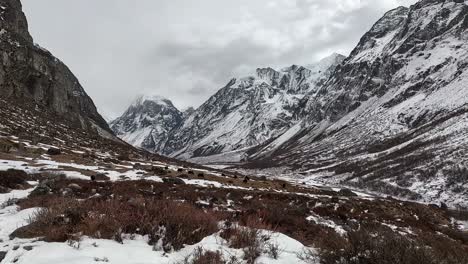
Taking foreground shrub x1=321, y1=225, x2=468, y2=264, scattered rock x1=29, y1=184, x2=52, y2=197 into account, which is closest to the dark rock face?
scattered rock x1=29, y1=184, x2=52, y2=197

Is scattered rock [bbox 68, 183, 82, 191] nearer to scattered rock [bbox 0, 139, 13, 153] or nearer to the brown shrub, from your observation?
the brown shrub

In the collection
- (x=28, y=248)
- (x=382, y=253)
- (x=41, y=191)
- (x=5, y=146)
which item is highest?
(x=5, y=146)

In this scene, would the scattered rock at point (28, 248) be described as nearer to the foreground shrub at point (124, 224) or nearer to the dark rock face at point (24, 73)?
the foreground shrub at point (124, 224)

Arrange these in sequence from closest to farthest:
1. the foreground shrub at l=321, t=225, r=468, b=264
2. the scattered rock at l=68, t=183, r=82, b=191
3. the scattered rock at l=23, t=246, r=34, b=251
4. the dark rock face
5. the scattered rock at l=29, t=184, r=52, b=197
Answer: the foreground shrub at l=321, t=225, r=468, b=264
the scattered rock at l=23, t=246, r=34, b=251
the scattered rock at l=29, t=184, r=52, b=197
the scattered rock at l=68, t=183, r=82, b=191
the dark rock face

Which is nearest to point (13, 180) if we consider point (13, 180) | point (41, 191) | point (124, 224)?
point (13, 180)

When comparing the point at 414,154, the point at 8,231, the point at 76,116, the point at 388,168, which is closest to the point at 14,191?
the point at 8,231

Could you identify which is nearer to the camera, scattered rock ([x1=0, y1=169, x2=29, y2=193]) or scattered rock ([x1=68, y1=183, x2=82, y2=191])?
scattered rock ([x1=68, y1=183, x2=82, y2=191])

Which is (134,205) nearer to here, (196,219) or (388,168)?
(196,219)

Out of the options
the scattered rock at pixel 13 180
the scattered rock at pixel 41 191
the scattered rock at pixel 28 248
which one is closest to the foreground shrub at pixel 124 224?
the scattered rock at pixel 28 248

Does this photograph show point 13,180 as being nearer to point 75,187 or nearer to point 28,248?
point 75,187

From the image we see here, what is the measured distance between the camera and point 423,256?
715cm

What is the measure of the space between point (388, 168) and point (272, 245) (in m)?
149

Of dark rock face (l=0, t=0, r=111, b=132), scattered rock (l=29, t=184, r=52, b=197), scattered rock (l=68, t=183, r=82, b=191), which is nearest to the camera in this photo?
scattered rock (l=29, t=184, r=52, b=197)

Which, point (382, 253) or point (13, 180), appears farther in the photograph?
point (13, 180)
